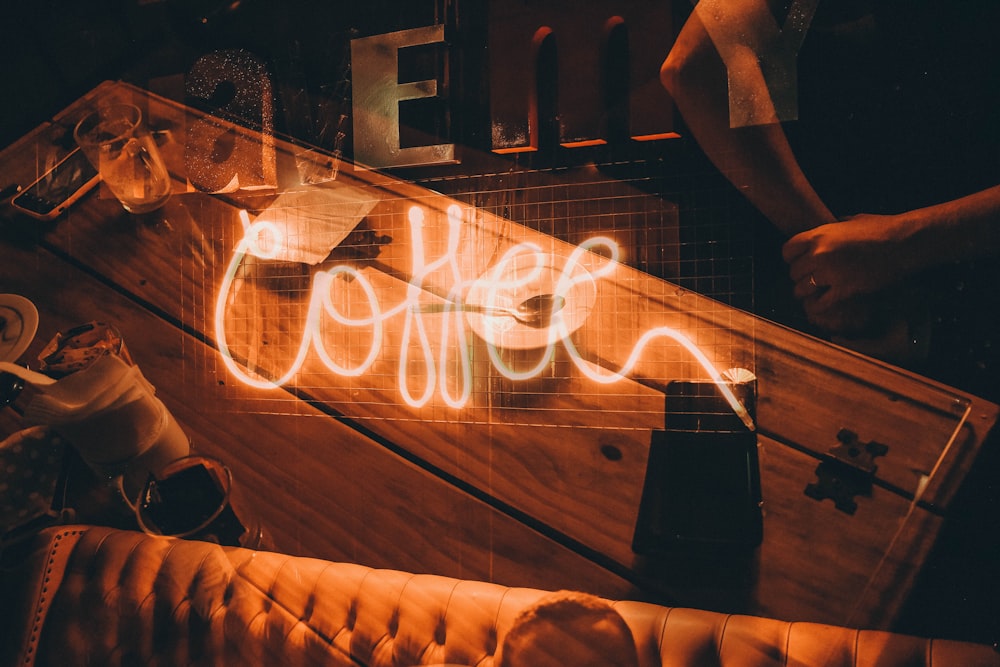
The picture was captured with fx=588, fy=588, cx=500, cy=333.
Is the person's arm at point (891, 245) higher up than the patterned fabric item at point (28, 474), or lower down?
higher up

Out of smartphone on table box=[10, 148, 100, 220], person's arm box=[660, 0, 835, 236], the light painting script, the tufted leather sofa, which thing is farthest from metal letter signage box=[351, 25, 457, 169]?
the tufted leather sofa

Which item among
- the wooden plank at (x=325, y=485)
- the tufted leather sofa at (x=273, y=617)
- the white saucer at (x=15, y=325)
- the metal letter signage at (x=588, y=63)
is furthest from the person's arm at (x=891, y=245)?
the white saucer at (x=15, y=325)

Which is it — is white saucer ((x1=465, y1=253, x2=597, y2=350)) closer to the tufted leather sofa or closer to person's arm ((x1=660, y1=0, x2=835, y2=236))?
person's arm ((x1=660, y1=0, x2=835, y2=236))

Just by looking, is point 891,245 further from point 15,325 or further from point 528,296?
point 15,325

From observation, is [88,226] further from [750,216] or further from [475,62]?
[750,216]

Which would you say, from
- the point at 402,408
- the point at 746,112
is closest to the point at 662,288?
the point at 746,112

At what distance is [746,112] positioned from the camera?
1.41 metres

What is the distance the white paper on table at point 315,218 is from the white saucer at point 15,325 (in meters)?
0.83

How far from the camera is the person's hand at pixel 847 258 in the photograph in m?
1.35

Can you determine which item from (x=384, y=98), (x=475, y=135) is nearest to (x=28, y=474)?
(x=384, y=98)

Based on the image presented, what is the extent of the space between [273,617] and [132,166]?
1.39m

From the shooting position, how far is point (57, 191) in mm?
1879

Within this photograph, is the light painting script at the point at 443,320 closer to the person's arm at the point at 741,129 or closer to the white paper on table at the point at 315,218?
the white paper on table at the point at 315,218

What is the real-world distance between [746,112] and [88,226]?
1.97 m
